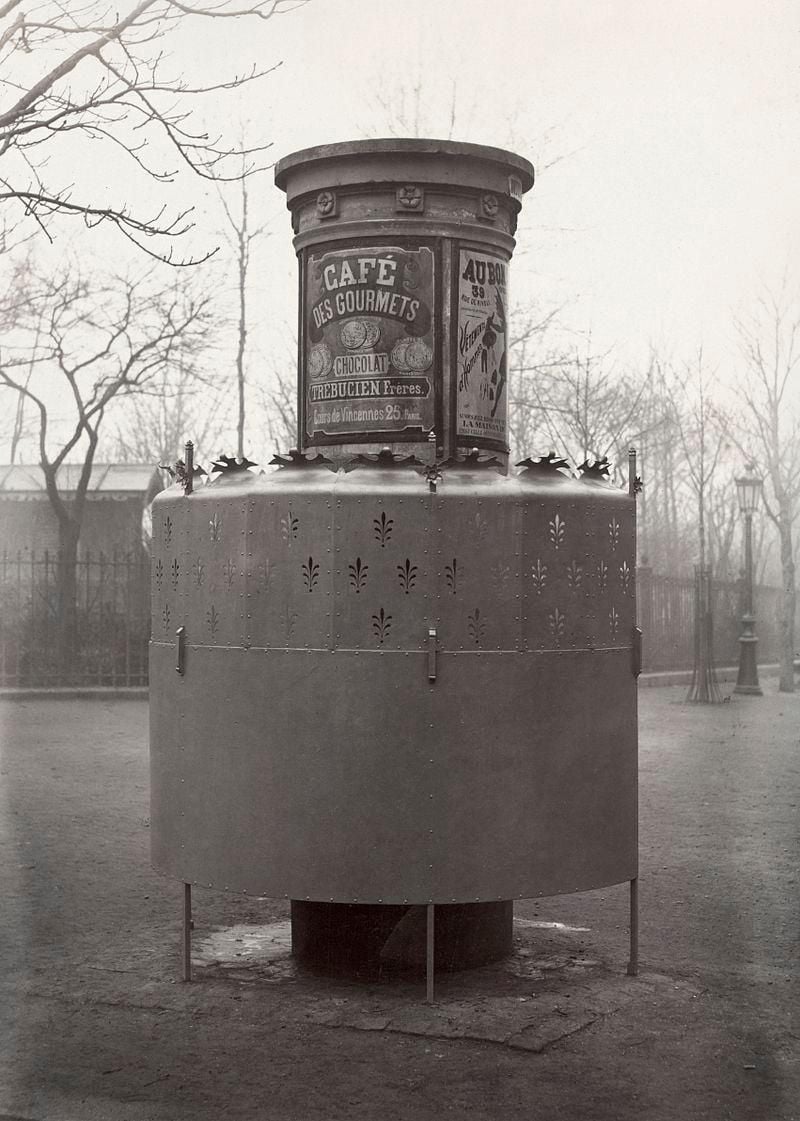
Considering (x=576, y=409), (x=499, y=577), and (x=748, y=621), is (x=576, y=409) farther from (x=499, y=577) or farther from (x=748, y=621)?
(x=499, y=577)

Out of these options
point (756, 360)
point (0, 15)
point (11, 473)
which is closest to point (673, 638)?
point (756, 360)

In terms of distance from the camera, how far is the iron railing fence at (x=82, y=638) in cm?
2244

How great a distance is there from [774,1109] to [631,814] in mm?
1760

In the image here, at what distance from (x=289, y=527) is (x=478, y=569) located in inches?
32.8

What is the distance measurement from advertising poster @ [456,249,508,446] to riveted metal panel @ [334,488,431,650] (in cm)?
82

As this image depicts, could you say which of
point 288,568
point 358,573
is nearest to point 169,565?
point 288,568

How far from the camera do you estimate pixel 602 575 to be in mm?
6164

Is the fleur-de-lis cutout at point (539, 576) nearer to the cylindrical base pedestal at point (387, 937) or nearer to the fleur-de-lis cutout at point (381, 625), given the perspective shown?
the fleur-de-lis cutout at point (381, 625)

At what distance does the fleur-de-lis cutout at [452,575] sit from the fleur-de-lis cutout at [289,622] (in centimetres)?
68

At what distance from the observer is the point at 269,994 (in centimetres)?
608

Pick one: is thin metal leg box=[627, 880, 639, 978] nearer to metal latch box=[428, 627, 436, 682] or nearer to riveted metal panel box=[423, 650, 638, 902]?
riveted metal panel box=[423, 650, 638, 902]

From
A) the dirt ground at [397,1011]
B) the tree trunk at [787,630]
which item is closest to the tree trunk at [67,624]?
the dirt ground at [397,1011]

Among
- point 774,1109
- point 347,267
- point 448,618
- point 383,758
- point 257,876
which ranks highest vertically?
point 347,267

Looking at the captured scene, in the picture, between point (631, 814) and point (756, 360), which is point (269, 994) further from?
point (756, 360)
